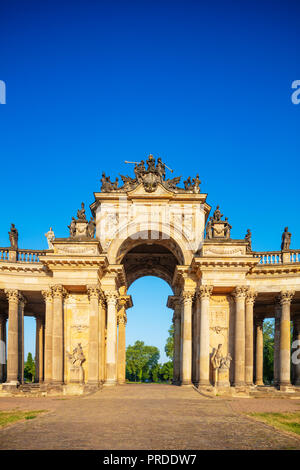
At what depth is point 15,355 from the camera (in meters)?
40.4

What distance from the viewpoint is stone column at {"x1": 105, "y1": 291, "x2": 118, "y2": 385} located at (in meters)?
40.5

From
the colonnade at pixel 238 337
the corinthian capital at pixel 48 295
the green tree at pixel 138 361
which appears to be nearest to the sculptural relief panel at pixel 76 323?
the corinthian capital at pixel 48 295

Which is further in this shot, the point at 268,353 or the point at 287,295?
the point at 268,353

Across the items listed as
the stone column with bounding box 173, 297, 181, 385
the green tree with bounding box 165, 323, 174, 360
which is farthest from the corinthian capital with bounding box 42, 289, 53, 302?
the green tree with bounding box 165, 323, 174, 360

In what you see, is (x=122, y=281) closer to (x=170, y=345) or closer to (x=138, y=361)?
(x=170, y=345)

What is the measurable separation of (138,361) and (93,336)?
113 metres

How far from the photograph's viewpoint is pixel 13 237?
42.6m

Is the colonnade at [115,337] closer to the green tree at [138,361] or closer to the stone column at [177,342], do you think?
the stone column at [177,342]

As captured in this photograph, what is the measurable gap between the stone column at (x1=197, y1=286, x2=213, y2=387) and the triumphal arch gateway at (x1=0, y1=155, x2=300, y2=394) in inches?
3.4

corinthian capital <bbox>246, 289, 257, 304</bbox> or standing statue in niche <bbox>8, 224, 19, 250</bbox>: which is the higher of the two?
standing statue in niche <bbox>8, 224, 19, 250</bbox>

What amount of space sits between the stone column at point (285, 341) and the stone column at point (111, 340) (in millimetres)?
14940

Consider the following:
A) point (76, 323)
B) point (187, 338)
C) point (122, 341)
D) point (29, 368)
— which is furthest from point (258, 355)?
point (29, 368)

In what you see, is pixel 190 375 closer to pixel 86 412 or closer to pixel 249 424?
pixel 86 412

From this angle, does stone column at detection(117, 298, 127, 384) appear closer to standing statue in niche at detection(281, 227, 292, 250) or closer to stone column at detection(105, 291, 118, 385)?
stone column at detection(105, 291, 118, 385)
